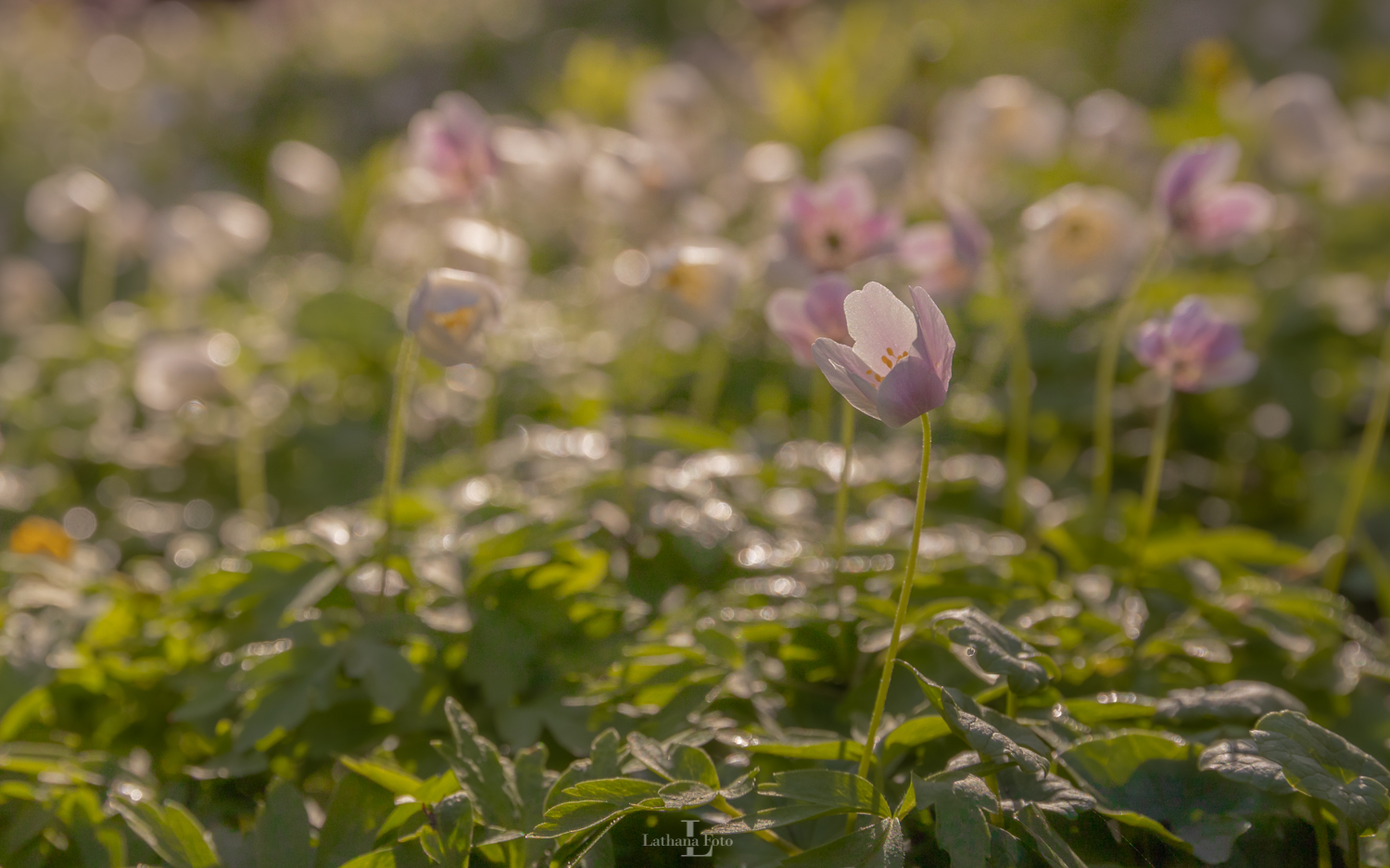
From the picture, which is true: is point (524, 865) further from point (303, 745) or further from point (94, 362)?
point (94, 362)

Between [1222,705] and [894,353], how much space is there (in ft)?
1.99

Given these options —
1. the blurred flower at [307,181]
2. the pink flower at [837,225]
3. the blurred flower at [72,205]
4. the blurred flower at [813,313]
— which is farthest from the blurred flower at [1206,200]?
the blurred flower at [72,205]

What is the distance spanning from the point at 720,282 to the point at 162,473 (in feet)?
5.51

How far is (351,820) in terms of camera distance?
108 centimetres

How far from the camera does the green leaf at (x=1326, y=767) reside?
914 mm

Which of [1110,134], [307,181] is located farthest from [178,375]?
[1110,134]

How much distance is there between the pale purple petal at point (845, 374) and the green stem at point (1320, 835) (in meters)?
0.68

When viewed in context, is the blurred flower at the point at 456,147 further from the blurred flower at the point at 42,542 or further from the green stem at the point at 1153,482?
the green stem at the point at 1153,482

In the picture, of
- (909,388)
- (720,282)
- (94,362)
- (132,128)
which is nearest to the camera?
(909,388)

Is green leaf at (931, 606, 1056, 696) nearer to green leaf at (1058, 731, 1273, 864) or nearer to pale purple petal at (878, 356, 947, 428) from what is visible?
green leaf at (1058, 731, 1273, 864)

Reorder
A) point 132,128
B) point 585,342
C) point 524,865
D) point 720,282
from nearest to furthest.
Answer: point 524,865, point 720,282, point 585,342, point 132,128

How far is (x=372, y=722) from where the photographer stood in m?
Result: 1.28

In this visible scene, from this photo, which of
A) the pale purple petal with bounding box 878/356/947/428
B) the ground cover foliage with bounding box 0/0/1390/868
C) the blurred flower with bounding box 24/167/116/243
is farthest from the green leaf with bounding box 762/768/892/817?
the blurred flower with bounding box 24/167/116/243

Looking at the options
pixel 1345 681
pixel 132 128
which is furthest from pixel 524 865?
pixel 132 128
